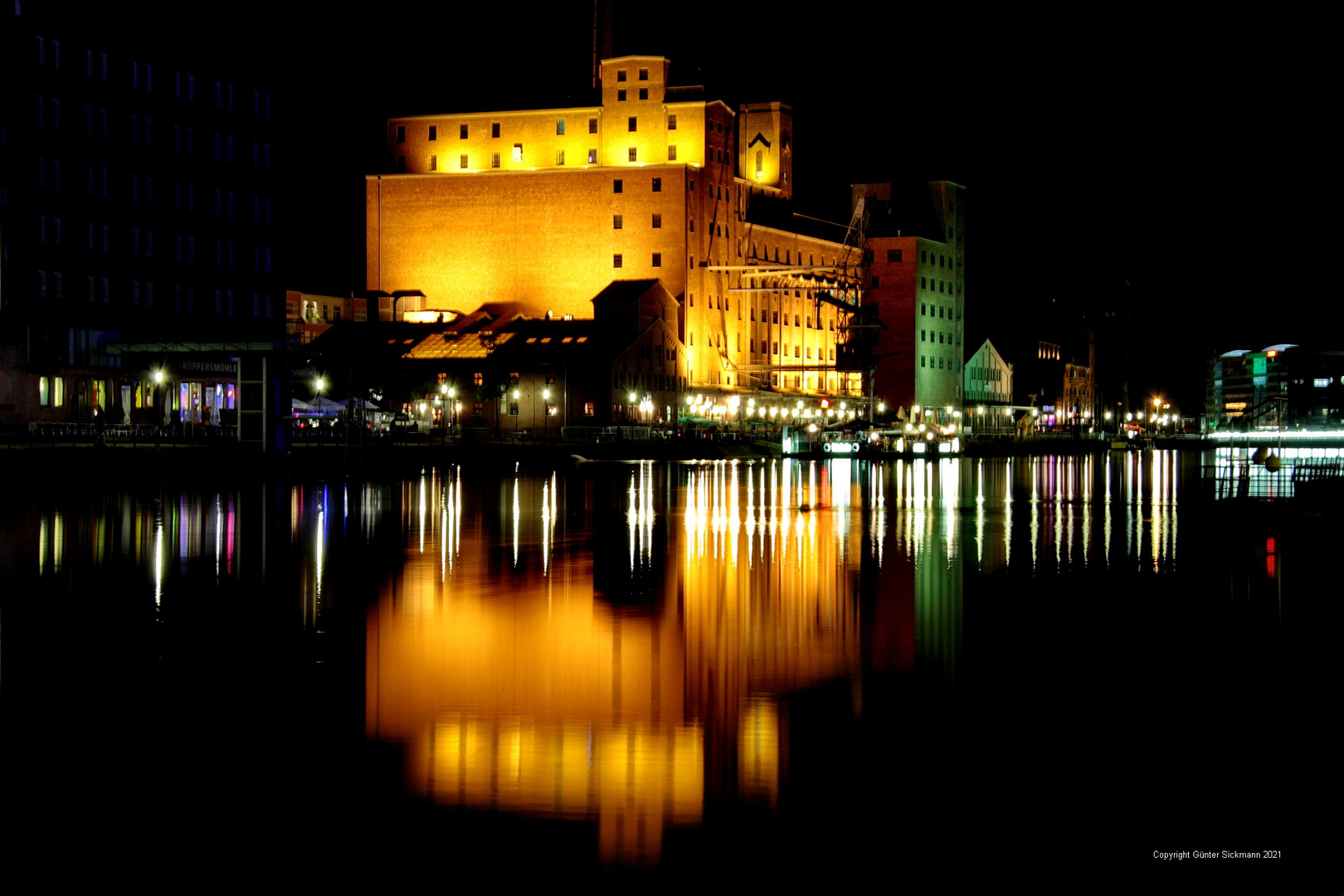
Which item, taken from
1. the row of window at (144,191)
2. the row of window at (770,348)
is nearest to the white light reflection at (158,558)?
the row of window at (144,191)

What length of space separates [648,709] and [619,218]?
82.3 meters

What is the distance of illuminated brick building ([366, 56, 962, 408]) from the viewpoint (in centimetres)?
9131

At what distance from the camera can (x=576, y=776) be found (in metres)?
9.37

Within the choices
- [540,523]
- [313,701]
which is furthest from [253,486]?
[313,701]

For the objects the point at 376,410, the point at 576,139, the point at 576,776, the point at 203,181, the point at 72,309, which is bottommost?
the point at 576,776

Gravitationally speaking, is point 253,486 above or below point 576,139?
below

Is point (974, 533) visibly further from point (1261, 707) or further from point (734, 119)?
point (734, 119)

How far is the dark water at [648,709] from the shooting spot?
816 cm

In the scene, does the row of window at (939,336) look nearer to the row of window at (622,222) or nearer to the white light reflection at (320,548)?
the row of window at (622,222)

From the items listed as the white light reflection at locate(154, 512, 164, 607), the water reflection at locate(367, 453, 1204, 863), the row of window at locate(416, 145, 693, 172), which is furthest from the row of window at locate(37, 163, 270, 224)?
the white light reflection at locate(154, 512, 164, 607)

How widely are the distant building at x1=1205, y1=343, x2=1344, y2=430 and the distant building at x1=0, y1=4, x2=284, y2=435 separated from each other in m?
98.5

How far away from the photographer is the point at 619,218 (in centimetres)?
9188

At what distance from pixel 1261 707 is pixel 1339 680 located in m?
1.50

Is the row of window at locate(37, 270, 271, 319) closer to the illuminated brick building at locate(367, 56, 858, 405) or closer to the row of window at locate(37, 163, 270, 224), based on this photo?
the row of window at locate(37, 163, 270, 224)
